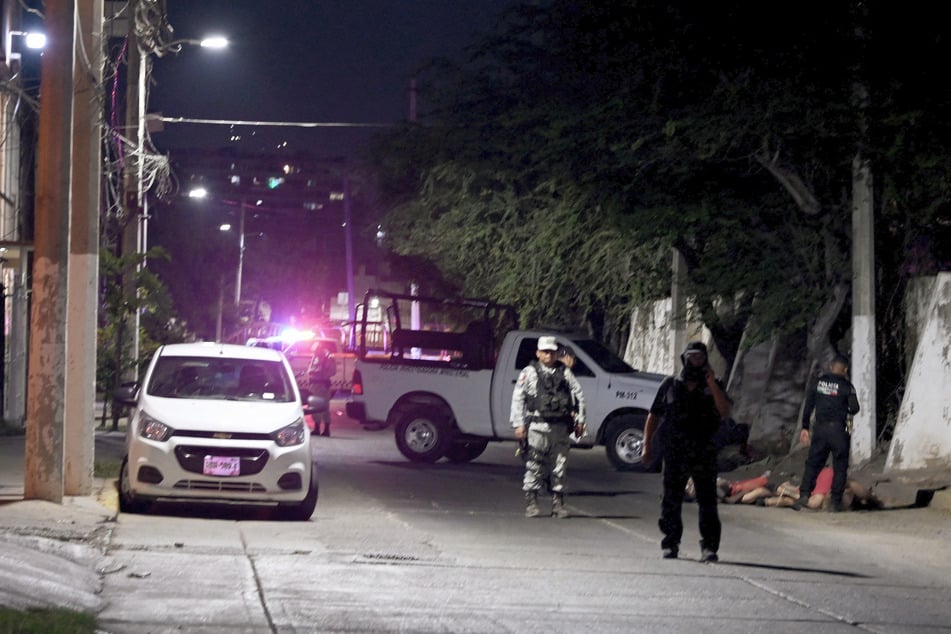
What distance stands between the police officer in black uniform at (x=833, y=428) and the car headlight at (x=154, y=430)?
24.6 feet

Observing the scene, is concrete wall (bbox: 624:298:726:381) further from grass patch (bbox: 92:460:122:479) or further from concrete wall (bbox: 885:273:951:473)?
grass patch (bbox: 92:460:122:479)

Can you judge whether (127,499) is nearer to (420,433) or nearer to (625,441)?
(420,433)

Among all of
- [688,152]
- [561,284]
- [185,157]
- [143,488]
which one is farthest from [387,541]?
[185,157]

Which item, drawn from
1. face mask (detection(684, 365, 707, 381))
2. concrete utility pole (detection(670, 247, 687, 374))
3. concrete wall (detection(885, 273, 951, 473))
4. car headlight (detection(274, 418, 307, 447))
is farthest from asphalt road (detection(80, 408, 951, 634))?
concrete utility pole (detection(670, 247, 687, 374))

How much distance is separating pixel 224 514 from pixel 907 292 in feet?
37.5

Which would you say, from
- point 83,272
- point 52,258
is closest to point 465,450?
point 83,272

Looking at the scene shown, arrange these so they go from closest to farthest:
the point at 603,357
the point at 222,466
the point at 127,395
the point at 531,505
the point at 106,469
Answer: the point at 222,466 → the point at 127,395 → the point at 531,505 → the point at 106,469 → the point at 603,357

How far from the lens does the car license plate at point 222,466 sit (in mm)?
13273

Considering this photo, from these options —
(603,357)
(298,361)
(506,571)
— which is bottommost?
(506,571)

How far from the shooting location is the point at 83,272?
1388cm

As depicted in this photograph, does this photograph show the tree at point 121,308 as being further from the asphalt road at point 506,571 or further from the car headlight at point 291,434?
the car headlight at point 291,434

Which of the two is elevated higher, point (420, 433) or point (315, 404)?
point (315, 404)

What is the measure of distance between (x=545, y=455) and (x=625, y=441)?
7.49 metres

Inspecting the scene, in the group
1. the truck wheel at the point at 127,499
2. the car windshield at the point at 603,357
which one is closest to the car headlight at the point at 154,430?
the truck wheel at the point at 127,499
